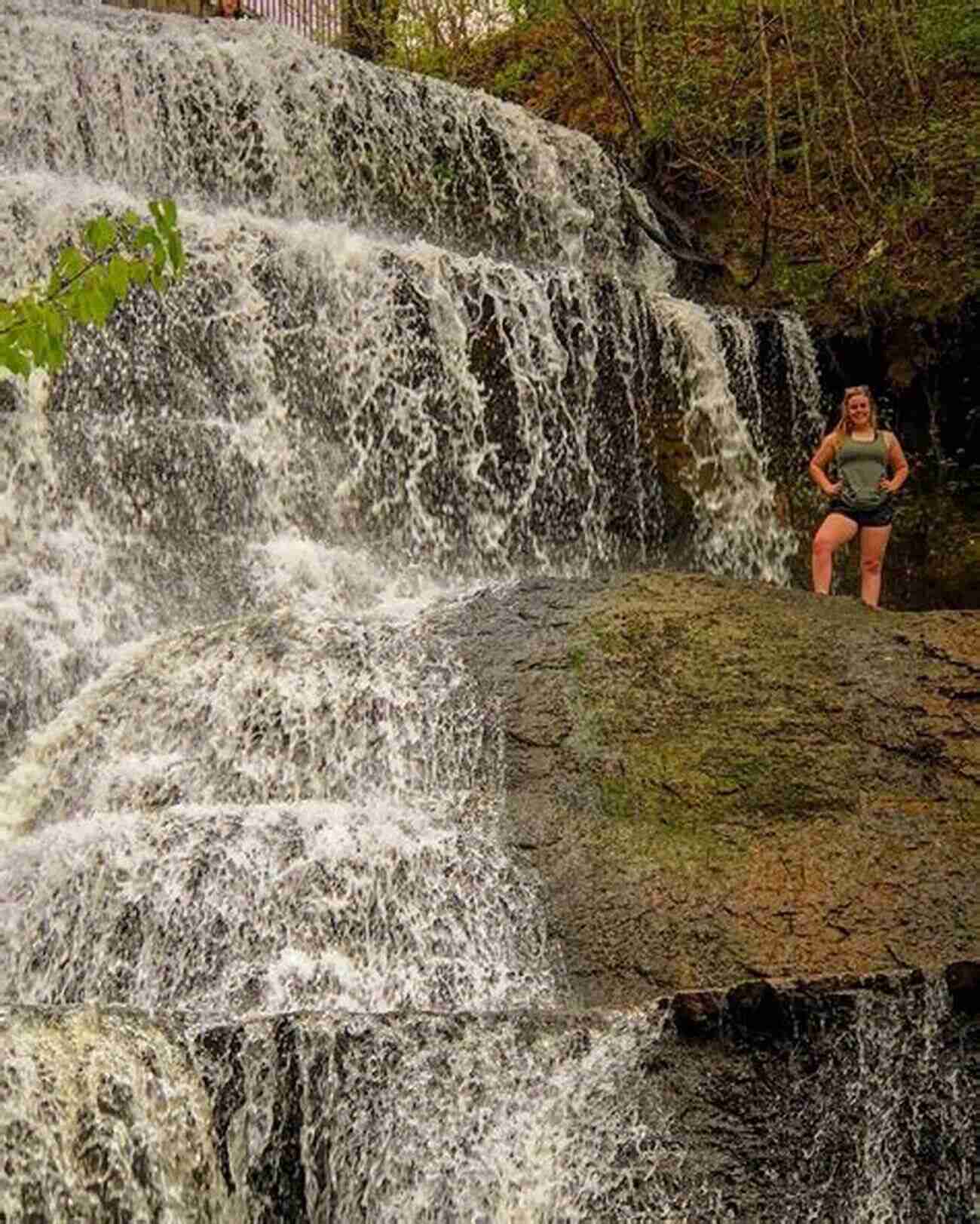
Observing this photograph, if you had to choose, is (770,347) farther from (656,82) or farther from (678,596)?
(678,596)

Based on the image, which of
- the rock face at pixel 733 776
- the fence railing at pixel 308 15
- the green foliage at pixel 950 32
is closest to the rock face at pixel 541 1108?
the rock face at pixel 733 776

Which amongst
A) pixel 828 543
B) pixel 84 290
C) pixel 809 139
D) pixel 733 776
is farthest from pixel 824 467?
pixel 84 290

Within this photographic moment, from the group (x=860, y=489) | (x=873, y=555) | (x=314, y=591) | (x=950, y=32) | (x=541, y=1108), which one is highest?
(x=950, y=32)

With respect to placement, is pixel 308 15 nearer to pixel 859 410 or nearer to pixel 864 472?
pixel 859 410

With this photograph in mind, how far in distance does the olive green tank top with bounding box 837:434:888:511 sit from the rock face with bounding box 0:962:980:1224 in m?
4.32

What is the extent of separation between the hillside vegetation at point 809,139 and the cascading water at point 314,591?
782mm

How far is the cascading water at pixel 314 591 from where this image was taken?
4754 mm

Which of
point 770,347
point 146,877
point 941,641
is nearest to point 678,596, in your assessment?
point 941,641

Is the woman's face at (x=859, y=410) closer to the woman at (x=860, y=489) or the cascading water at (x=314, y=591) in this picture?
the woman at (x=860, y=489)

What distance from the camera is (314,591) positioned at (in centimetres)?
921

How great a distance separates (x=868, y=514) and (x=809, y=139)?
6.14m

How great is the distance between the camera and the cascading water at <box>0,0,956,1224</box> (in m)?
4.75

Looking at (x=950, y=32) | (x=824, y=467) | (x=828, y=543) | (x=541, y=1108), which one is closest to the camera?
(x=541, y=1108)

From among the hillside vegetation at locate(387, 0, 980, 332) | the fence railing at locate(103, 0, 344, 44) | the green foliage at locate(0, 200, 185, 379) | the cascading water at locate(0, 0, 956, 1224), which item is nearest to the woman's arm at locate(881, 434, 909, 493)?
the cascading water at locate(0, 0, 956, 1224)
